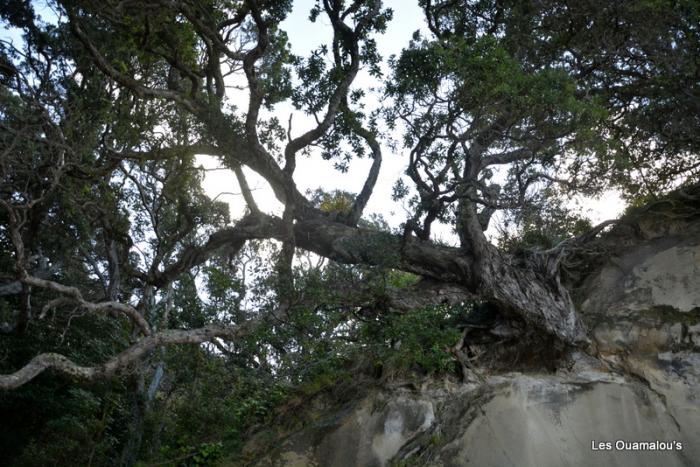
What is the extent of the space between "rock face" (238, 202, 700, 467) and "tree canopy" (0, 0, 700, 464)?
0.69 metres

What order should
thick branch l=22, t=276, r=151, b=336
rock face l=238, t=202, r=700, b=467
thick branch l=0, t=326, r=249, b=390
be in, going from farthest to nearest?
rock face l=238, t=202, r=700, b=467, thick branch l=22, t=276, r=151, b=336, thick branch l=0, t=326, r=249, b=390

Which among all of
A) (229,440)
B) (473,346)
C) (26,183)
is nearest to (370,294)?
(473,346)

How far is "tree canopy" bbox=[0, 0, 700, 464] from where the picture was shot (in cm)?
924

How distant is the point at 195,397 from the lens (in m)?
10.4

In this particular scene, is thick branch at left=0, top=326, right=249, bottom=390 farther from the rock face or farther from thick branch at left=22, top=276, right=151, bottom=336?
the rock face

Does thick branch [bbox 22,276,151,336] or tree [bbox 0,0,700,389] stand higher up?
tree [bbox 0,0,700,389]

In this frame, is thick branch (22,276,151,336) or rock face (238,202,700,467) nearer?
thick branch (22,276,151,336)

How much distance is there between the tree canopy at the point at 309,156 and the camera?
9.24 meters

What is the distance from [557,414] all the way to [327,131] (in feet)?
20.7

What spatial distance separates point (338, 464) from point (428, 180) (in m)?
5.03

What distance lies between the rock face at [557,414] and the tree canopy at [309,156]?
69 centimetres

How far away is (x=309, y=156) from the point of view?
11094 millimetres

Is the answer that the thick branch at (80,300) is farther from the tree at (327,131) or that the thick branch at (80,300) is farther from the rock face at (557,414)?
the rock face at (557,414)

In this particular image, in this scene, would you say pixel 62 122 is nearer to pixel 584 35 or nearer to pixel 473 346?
pixel 473 346
